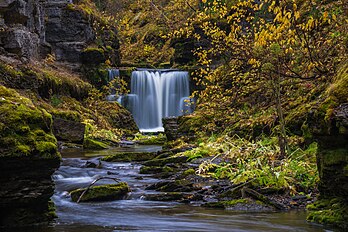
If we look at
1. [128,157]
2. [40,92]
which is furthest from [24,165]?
[40,92]

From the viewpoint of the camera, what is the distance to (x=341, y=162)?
4.91m

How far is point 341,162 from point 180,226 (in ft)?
7.14

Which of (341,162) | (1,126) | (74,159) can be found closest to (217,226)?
(341,162)

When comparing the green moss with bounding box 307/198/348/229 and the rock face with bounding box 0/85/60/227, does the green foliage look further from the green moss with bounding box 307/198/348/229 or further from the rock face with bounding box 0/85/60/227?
the rock face with bounding box 0/85/60/227

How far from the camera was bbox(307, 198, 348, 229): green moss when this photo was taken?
4.90m

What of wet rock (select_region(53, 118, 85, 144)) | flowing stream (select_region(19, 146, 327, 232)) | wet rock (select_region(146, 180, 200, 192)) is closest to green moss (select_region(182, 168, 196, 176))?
wet rock (select_region(146, 180, 200, 192))

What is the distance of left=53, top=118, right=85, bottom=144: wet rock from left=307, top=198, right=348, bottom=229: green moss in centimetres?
1251

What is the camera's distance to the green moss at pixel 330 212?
4902mm

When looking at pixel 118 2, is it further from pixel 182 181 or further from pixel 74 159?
pixel 182 181

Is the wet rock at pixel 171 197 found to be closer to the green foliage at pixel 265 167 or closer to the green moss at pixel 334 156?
the green foliage at pixel 265 167

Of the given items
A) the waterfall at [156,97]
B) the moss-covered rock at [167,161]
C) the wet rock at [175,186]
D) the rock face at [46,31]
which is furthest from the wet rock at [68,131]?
the waterfall at [156,97]

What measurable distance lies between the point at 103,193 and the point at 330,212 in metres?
3.98

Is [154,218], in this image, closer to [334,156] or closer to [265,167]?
[334,156]

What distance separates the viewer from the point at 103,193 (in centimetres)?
755
